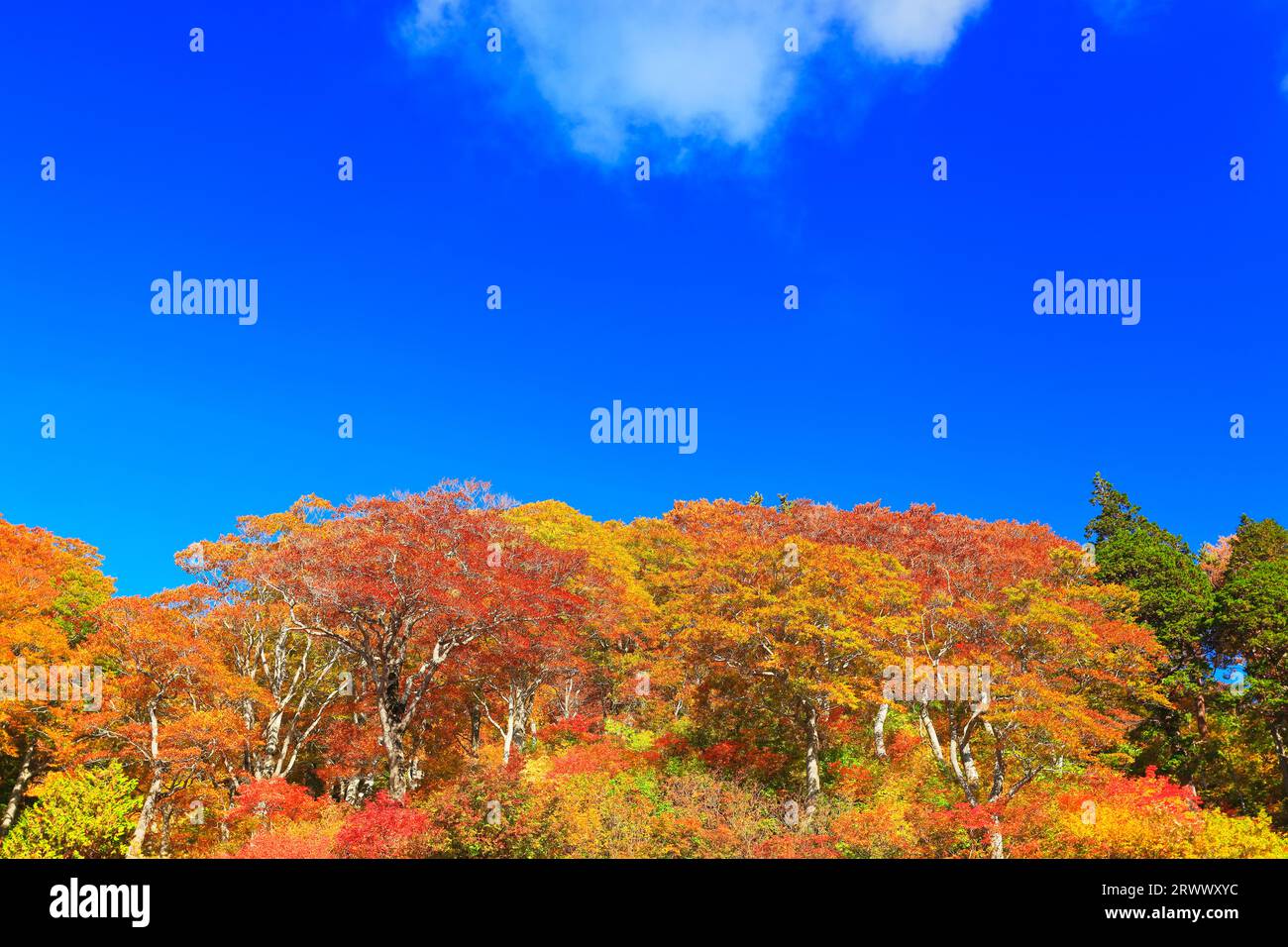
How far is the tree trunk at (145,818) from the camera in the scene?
2541 centimetres

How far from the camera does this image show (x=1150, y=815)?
70.8 feet

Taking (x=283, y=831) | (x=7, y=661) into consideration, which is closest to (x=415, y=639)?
(x=283, y=831)

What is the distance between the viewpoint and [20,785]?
2920 cm

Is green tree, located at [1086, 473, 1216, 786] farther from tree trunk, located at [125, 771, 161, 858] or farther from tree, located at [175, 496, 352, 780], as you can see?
tree trunk, located at [125, 771, 161, 858]

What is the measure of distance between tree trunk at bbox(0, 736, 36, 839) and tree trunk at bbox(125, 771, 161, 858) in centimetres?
646

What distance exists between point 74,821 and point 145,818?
8.07 ft

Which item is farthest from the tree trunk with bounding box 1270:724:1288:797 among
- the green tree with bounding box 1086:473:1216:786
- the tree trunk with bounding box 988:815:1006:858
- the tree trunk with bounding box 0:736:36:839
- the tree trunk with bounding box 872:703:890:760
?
the tree trunk with bounding box 0:736:36:839

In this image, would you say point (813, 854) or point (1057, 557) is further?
point (1057, 557)

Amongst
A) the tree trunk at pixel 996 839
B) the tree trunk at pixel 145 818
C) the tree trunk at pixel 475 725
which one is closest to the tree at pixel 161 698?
the tree trunk at pixel 145 818
